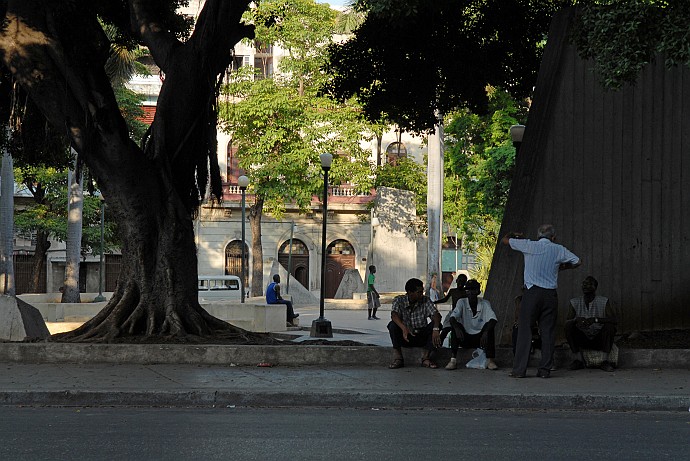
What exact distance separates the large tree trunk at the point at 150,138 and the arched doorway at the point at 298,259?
4043 cm

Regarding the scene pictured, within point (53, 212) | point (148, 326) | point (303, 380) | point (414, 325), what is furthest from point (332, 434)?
point (53, 212)

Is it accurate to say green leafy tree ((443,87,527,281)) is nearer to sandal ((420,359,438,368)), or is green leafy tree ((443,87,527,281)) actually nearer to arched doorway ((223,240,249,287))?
arched doorway ((223,240,249,287))

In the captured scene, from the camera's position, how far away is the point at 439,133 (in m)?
38.4

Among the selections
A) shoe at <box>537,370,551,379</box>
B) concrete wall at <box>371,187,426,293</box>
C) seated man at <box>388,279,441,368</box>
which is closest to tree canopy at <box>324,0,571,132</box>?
seated man at <box>388,279,441,368</box>

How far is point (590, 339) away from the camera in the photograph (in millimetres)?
11992

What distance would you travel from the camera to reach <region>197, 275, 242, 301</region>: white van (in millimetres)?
38562

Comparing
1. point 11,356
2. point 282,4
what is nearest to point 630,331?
point 11,356

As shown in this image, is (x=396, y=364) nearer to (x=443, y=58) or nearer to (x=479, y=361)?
(x=479, y=361)

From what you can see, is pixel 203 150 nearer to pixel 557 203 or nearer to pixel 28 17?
pixel 28 17

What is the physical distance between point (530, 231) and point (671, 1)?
3.63 m

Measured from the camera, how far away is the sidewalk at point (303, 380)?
1002 centimetres

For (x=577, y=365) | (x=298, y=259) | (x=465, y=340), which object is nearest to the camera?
(x=577, y=365)

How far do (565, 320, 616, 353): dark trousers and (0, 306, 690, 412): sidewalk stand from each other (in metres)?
0.29

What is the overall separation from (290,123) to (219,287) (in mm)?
8257
